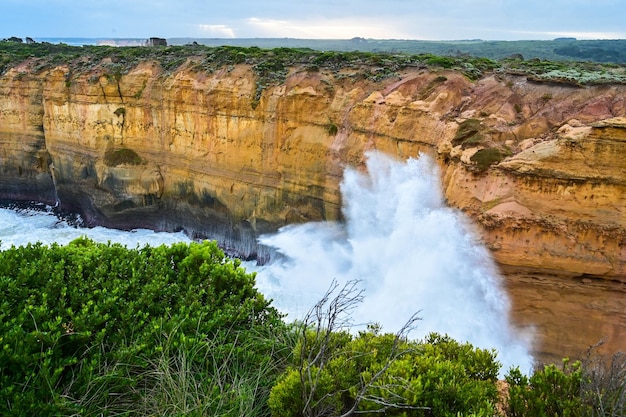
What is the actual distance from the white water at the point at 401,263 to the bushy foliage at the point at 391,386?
674 cm

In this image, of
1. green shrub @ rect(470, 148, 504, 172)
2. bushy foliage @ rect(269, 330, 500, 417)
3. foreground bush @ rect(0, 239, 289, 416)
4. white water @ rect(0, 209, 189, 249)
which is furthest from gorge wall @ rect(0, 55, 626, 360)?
foreground bush @ rect(0, 239, 289, 416)

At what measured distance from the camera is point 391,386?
226 inches

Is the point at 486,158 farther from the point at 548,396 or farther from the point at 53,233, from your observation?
the point at 53,233

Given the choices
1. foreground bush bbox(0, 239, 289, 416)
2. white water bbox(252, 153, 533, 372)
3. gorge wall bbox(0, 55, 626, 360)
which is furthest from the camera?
white water bbox(252, 153, 533, 372)

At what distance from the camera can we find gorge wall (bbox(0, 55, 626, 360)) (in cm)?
1269

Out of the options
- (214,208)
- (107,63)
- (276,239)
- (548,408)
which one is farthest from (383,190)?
(107,63)

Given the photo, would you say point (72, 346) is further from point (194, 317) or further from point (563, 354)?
point (563, 354)

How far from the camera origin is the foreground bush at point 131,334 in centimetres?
636

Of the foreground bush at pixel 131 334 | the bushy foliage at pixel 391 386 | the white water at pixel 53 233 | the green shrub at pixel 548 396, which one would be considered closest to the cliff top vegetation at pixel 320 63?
the white water at pixel 53 233

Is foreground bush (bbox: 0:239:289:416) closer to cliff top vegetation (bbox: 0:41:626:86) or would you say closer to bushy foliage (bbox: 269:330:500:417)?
bushy foliage (bbox: 269:330:500:417)

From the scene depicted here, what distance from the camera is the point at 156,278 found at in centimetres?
840

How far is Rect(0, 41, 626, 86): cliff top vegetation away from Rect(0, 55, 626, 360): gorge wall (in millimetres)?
526

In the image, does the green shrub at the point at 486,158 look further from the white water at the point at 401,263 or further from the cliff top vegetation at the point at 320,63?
the cliff top vegetation at the point at 320,63

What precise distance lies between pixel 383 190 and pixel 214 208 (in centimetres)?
870
